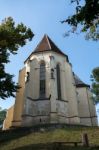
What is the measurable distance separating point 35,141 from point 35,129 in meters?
4.65

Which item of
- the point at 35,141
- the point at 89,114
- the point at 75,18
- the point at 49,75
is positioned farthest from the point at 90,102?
the point at 75,18

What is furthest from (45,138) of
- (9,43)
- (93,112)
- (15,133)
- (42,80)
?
(93,112)

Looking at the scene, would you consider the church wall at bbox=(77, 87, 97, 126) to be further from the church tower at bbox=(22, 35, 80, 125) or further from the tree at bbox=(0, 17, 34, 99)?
the tree at bbox=(0, 17, 34, 99)

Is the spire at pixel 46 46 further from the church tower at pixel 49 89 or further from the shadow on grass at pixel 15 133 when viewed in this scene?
the shadow on grass at pixel 15 133

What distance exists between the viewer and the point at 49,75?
3061 centimetres

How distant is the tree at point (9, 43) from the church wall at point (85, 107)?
14.7m

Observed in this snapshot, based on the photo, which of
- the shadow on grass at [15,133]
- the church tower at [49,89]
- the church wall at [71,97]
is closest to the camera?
the shadow on grass at [15,133]

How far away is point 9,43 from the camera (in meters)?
19.8

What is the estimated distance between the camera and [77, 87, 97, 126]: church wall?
3272cm

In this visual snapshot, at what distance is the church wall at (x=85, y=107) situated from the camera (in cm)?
3272

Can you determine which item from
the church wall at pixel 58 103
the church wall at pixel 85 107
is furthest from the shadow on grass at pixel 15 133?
the church wall at pixel 85 107

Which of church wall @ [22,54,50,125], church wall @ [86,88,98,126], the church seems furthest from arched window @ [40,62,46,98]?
church wall @ [86,88,98,126]

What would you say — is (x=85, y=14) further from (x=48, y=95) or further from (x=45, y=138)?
(x=48, y=95)

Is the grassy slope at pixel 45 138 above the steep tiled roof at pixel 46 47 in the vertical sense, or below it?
below
